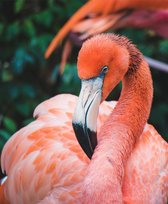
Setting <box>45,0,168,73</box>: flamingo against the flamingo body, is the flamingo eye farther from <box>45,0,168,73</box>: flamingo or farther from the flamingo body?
<box>45,0,168,73</box>: flamingo

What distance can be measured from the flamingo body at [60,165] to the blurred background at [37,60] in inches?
40.4

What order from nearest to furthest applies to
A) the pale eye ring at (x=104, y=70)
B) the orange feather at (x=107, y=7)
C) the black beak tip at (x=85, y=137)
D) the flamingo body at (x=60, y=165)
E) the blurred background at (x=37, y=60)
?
the black beak tip at (x=85, y=137), the pale eye ring at (x=104, y=70), the flamingo body at (x=60, y=165), the orange feather at (x=107, y=7), the blurred background at (x=37, y=60)

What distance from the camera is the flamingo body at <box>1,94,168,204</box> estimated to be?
2.94 metres

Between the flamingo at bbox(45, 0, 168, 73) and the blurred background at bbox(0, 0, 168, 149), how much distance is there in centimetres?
24

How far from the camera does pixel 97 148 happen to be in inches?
113

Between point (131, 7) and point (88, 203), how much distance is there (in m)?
1.84

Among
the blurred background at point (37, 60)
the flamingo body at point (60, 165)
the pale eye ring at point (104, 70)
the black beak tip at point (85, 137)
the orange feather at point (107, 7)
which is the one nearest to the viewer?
the black beak tip at point (85, 137)

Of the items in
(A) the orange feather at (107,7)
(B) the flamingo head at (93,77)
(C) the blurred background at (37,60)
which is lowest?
(C) the blurred background at (37,60)

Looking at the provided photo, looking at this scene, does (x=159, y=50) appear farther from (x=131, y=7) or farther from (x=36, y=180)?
(x=36, y=180)

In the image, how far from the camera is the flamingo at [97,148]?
108 inches

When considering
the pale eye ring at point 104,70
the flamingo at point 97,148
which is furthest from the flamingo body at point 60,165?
the pale eye ring at point 104,70

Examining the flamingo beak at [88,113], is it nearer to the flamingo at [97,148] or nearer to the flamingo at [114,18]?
the flamingo at [97,148]

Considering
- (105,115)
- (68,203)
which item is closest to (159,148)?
(105,115)

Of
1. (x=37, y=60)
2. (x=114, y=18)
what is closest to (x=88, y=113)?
(x=114, y=18)
